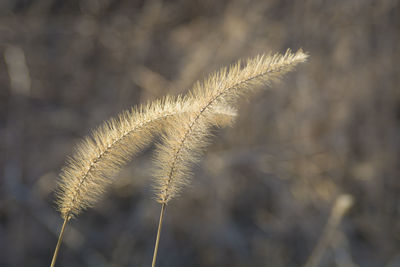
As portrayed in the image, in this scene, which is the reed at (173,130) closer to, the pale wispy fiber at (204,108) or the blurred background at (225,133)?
the pale wispy fiber at (204,108)

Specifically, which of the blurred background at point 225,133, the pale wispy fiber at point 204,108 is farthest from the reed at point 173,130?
the blurred background at point 225,133

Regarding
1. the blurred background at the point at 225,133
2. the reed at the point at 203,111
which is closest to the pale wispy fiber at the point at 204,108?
the reed at the point at 203,111

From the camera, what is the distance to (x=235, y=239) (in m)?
4.49

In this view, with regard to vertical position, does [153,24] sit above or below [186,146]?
above

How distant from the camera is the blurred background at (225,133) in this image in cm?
441

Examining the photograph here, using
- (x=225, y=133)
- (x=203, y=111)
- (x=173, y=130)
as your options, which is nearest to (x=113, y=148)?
(x=173, y=130)

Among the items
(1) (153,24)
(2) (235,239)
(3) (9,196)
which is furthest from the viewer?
(1) (153,24)

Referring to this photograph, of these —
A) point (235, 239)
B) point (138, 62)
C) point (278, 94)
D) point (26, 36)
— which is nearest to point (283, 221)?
point (235, 239)

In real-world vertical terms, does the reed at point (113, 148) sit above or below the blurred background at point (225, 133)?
below

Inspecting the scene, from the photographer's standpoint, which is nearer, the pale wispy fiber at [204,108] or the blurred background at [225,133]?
the pale wispy fiber at [204,108]

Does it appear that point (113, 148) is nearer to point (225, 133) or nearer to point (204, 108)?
point (204, 108)

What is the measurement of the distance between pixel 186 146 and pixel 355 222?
402 centimetres

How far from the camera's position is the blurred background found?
441 centimetres

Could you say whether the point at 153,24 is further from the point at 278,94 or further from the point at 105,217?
the point at 105,217
